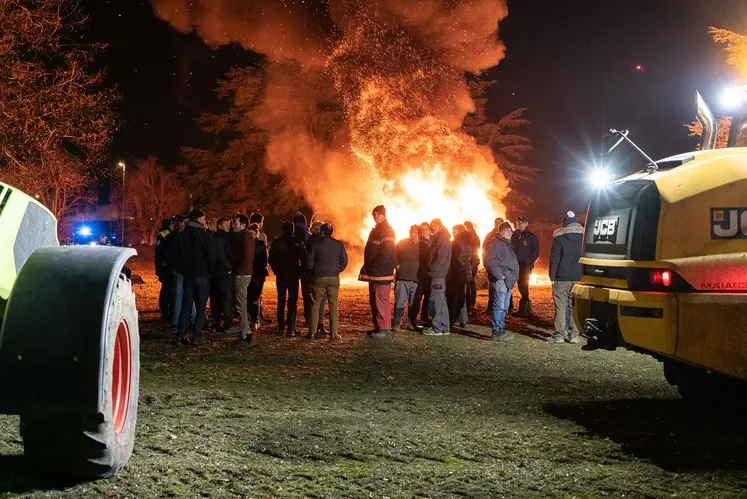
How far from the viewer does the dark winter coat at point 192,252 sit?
451 inches

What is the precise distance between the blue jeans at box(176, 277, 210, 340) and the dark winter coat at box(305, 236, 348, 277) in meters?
1.70

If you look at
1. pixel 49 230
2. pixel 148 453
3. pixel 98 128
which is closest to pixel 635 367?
pixel 148 453

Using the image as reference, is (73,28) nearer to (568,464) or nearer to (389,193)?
(389,193)

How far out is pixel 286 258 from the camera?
13.1 meters

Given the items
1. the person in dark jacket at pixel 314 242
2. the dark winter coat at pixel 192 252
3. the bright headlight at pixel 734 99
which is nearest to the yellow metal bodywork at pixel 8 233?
the dark winter coat at pixel 192 252

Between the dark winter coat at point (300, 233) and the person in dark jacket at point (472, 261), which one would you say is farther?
the person in dark jacket at point (472, 261)

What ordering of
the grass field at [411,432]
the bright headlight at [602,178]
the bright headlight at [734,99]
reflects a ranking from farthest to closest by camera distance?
the bright headlight at [734,99] → the bright headlight at [602,178] → the grass field at [411,432]

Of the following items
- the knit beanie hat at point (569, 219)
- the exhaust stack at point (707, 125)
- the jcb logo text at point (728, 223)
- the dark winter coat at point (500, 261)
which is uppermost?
the exhaust stack at point (707, 125)

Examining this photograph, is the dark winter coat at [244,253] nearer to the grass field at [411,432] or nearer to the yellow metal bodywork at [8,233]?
the grass field at [411,432]

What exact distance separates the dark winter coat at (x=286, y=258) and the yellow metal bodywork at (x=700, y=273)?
7223 mm

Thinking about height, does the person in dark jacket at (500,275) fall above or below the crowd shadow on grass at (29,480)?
above

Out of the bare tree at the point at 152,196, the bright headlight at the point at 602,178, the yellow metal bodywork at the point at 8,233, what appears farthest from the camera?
the bare tree at the point at 152,196

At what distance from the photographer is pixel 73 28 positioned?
64.8 feet

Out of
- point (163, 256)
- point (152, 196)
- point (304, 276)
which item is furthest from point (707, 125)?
point (152, 196)
